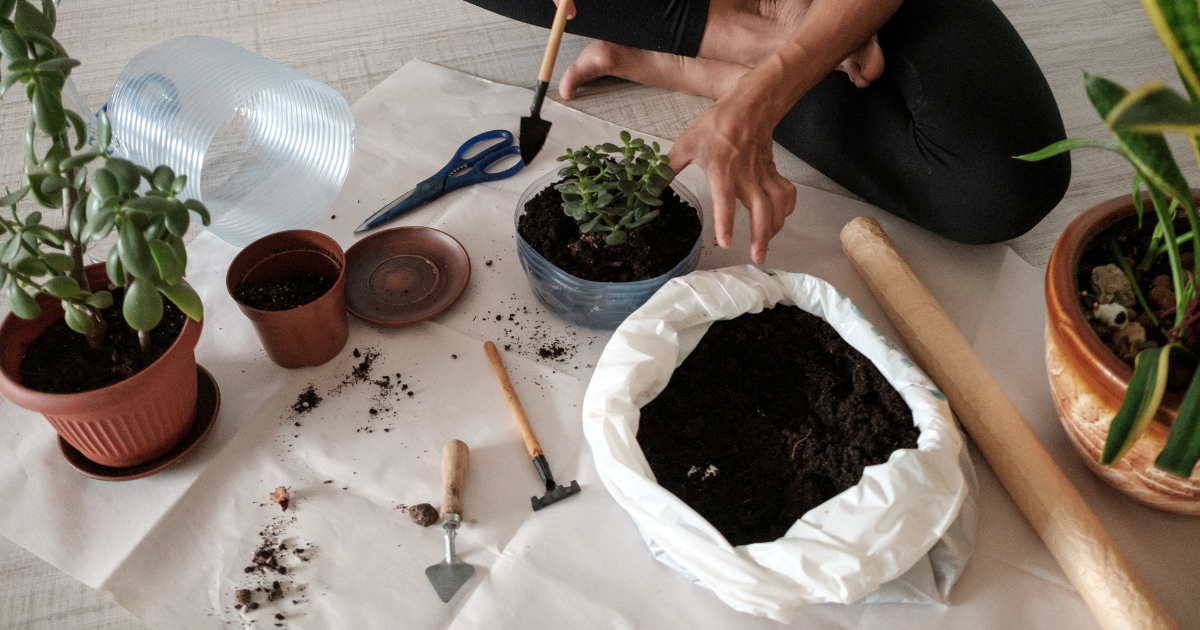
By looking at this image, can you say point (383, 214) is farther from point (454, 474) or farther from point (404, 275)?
point (454, 474)

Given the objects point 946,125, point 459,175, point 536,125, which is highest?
point 946,125

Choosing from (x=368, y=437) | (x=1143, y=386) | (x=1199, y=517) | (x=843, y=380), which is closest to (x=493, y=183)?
(x=368, y=437)

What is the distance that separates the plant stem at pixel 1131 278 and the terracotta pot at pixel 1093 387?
27mm

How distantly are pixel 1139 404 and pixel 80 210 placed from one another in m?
1.04

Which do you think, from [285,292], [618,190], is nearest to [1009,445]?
[618,190]

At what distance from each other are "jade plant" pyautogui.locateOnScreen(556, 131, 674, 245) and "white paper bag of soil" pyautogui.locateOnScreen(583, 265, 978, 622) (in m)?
0.11

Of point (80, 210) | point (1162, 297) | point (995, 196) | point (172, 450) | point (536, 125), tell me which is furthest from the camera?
point (536, 125)

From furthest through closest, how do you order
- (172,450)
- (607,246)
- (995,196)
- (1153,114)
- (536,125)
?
(536,125) → (995,196) → (607,246) → (172,450) → (1153,114)

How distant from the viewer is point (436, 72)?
1574 mm

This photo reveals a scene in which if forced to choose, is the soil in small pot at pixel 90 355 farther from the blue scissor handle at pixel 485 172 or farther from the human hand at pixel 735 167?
the human hand at pixel 735 167

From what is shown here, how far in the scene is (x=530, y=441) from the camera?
100 centimetres

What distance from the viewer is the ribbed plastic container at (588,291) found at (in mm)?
1043

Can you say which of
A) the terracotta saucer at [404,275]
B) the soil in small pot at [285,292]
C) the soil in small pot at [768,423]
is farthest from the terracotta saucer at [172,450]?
the soil in small pot at [768,423]

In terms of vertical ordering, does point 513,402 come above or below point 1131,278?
below
